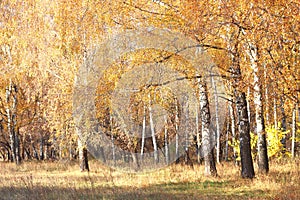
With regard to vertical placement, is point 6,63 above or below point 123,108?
above

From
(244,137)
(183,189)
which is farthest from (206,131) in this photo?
(183,189)

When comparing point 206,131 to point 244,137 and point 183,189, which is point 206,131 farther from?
point 183,189

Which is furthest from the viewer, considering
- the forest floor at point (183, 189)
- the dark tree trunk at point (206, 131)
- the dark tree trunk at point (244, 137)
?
the dark tree trunk at point (206, 131)

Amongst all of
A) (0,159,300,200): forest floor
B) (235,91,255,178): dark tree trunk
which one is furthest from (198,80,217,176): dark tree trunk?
(235,91,255,178): dark tree trunk

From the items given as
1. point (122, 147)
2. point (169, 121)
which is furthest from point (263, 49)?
point (122, 147)

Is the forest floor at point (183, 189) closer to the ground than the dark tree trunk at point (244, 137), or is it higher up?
closer to the ground

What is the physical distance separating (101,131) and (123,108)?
3657mm

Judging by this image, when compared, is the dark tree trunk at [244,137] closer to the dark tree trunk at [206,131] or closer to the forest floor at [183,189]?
the forest floor at [183,189]

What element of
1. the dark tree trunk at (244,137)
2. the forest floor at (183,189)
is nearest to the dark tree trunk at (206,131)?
the forest floor at (183,189)

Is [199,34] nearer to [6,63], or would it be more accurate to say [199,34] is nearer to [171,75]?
[171,75]

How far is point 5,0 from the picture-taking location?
Answer: 2491 cm

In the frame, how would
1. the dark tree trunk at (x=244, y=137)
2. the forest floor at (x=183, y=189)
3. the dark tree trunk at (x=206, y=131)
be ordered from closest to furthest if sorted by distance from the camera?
the forest floor at (x=183, y=189) < the dark tree trunk at (x=244, y=137) < the dark tree trunk at (x=206, y=131)

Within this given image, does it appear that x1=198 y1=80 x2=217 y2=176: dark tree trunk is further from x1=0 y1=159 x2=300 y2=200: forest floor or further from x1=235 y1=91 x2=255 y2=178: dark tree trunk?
x1=235 y1=91 x2=255 y2=178: dark tree trunk

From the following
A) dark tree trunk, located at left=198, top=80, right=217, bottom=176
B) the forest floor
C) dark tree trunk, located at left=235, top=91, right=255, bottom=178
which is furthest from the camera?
dark tree trunk, located at left=198, top=80, right=217, bottom=176
